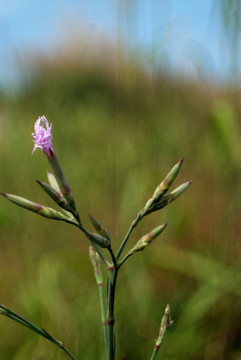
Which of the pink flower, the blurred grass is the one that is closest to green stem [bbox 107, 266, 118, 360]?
the pink flower

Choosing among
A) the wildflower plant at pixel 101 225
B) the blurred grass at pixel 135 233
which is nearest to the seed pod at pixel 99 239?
the wildflower plant at pixel 101 225

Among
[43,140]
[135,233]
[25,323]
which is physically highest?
[43,140]

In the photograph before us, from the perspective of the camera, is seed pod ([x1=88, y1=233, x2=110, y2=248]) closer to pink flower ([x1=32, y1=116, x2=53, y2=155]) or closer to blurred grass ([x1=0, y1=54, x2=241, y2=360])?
pink flower ([x1=32, y1=116, x2=53, y2=155])

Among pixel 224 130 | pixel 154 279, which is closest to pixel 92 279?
pixel 154 279

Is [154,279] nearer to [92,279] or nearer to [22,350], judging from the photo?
[92,279]

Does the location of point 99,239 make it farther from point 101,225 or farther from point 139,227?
point 139,227

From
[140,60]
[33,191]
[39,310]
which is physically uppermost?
Answer: [140,60]

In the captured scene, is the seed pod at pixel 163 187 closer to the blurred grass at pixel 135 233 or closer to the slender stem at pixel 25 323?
the slender stem at pixel 25 323

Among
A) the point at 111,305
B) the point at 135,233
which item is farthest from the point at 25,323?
the point at 135,233
